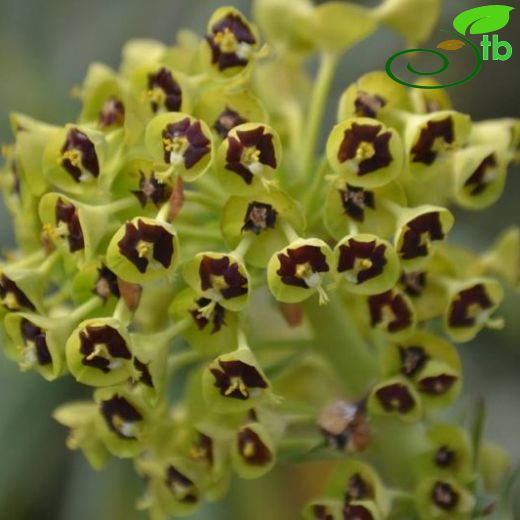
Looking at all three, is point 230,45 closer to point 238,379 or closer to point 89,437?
point 238,379

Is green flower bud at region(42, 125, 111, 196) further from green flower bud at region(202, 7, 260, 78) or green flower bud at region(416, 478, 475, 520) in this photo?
green flower bud at region(416, 478, 475, 520)

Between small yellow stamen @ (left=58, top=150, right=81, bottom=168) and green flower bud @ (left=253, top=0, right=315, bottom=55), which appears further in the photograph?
green flower bud @ (left=253, top=0, right=315, bottom=55)

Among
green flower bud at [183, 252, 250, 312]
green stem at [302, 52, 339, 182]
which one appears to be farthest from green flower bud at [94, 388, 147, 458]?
green stem at [302, 52, 339, 182]

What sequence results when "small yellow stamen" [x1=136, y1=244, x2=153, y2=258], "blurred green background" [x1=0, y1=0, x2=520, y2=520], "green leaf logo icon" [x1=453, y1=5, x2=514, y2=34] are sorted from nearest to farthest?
"small yellow stamen" [x1=136, y1=244, x2=153, y2=258] → "green leaf logo icon" [x1=453, y1=5, x2=514, y2=34] → "blurred green background" [x1=0, y1=0, x2=520, y2=520]

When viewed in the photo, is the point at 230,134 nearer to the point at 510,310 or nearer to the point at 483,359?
the point at 510,310

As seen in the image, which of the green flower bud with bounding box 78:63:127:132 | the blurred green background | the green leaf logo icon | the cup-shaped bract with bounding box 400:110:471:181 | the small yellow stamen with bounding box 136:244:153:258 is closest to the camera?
the small yellow stamen with bounding box 136:244:153:258

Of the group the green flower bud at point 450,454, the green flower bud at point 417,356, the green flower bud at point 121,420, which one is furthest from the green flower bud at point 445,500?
the green flower bud at point 121,420

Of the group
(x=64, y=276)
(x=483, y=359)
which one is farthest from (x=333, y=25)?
(x=483, y=359)

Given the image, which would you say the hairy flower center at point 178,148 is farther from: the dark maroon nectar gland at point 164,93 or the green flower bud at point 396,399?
the green flower bud at point 396,399
